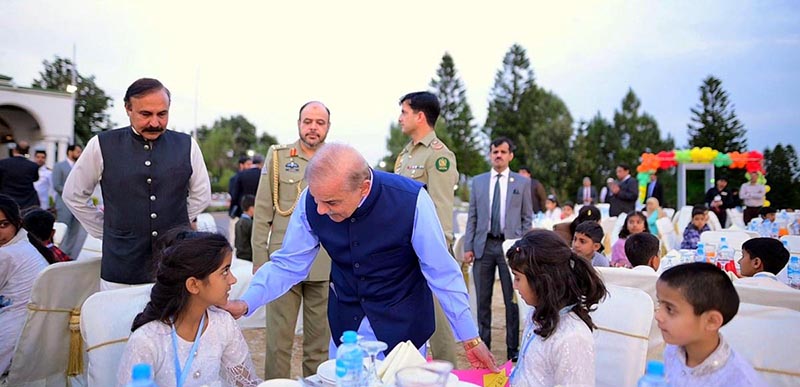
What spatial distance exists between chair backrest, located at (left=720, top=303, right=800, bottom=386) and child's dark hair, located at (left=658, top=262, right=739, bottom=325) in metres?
0.41

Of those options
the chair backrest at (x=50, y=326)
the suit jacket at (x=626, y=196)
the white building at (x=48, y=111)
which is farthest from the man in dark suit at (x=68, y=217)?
the white building at (x=48, y=111)

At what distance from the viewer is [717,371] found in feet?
5.91

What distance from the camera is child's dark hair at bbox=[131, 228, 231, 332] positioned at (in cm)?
206

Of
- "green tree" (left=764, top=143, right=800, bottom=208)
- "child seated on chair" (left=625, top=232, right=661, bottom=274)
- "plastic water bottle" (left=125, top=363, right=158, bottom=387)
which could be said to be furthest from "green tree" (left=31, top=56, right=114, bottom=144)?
"plastic water bottle" (left=125, top=363, right=158, bottom=387)

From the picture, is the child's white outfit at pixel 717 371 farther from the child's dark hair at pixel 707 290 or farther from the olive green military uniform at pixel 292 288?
the olive green military uniform at pixel 292 288

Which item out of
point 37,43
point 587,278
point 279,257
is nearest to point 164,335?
point 279,257

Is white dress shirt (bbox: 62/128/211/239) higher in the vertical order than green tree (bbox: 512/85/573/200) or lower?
lower

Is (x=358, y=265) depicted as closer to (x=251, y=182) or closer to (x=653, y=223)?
(x=251, y=182)

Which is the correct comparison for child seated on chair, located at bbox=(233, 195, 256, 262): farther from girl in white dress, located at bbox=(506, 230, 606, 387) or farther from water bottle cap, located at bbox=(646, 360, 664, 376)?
water bottle cap, located at bbox=(646, 360, 664, 376)

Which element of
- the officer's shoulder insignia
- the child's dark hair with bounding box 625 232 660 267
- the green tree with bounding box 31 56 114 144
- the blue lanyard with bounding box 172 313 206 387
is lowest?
the blue lanyard with bounding box 172 313 206 387

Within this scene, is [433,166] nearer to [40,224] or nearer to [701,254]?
[701,254]

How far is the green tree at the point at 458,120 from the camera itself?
3944 centimetres

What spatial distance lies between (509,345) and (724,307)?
303 cm

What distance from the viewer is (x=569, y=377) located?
1979mm
